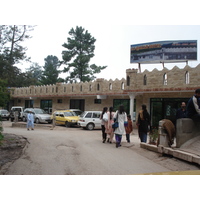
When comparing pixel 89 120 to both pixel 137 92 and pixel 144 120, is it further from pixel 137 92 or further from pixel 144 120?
pixel 144 120

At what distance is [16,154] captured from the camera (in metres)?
7.12

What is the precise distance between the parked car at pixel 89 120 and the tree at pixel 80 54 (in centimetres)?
1354

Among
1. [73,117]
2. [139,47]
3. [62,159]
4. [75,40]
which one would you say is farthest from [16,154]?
[75,40]

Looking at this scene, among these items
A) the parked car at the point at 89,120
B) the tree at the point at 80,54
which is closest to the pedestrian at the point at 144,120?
the parked car at the point at 89,120

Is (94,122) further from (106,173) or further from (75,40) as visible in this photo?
(75,40)

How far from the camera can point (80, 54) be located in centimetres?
2941

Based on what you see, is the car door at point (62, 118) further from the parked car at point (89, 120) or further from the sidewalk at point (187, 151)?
the sidewalk at point (187, 151)

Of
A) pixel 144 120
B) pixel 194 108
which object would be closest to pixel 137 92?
pixel 144 120

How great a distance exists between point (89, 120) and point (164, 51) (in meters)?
9.02

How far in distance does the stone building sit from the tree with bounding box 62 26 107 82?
6.68m

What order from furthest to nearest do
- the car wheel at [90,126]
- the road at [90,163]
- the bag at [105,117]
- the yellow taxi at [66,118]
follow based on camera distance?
1. the yellow taxi at [66,118]
2. the car wheel at [90,126]
3. the bag at [105,117]
4. the road at [90,163]

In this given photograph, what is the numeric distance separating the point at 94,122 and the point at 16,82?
Result: 1791 cm

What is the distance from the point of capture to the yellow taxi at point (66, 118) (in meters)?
17.9

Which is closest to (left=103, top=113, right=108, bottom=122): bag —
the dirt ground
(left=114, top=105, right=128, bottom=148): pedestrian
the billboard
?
(left=114, top=105, right=128, bottom=148): pedestrian
